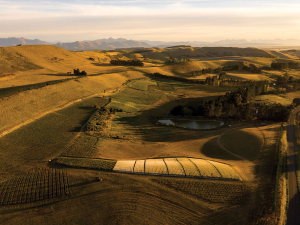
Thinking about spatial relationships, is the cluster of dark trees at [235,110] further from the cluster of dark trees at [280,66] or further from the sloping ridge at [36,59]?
the cluster of dark trees at [280,66]

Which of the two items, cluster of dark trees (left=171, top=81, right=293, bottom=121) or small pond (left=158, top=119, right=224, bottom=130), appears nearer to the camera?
small pond (left=158, top=119, right=224, bottom=130)

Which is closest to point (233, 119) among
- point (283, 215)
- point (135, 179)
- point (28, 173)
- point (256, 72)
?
point (283, 215)

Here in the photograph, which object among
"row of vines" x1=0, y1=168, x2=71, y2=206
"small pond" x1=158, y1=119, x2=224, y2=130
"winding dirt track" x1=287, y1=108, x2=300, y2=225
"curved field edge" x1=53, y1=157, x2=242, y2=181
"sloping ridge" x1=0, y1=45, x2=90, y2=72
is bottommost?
"winding dirt track" x1=287, y1=108, x2=300, y2=225

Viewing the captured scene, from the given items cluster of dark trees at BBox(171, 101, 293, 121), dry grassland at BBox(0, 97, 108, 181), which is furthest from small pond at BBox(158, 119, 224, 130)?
dry grassland at BBox(0, 97, 108, 181)

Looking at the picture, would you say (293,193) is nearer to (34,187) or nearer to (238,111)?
(238,111)

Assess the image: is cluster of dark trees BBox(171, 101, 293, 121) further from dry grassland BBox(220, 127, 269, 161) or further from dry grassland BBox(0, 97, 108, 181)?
dry grassland BBox(0, 97, 108, 181)

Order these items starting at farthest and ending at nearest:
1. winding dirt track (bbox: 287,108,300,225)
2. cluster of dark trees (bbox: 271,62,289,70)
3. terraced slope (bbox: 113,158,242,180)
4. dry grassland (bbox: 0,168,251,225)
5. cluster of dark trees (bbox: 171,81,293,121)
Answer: cluster of dark trees (bbox: 271,62,289,70) < cluster of dark trees (bbox: 171,81,293,121) < terraced slope (bbox: 113,158,242,180) < winding dirt track (bbox: 287,108,300,225) < dry grassland (bbox: 0,168,251,225)

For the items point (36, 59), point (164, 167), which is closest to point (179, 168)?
point (164, 167)
